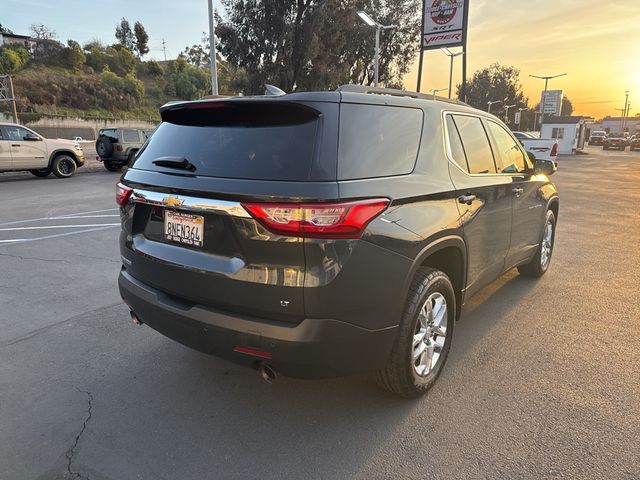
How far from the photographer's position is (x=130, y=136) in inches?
717

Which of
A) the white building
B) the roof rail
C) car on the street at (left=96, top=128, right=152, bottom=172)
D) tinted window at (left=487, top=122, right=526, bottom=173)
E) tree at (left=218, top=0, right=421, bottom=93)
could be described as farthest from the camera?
the white building

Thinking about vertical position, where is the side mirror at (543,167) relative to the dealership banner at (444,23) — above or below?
below

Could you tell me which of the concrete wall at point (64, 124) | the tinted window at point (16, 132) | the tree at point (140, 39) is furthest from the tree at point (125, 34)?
the tinted window at point (16, 132)

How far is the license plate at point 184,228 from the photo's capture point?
247 centimetres

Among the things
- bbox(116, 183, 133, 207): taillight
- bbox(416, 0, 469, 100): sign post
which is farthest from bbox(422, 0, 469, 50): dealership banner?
bbox(116, 183, 133, 207): taillight

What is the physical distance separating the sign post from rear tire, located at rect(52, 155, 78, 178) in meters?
14.9

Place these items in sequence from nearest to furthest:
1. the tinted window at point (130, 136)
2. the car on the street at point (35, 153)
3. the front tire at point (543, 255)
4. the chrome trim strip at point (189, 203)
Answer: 1. the chrome trim strip at point (189, 203)
2. the front tire at point (543, 255)
3. the car on the street at point (35, 153)
4. the tinted window at point (130, 136)

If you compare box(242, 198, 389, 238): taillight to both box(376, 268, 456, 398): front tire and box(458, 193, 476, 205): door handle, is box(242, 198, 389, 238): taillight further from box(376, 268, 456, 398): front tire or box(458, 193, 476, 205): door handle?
box(458, 193, 476, 205): door handle

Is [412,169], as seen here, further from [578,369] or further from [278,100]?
[578,369]

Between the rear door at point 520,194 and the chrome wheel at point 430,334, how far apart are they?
1.41 m

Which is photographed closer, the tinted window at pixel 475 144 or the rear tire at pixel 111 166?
the tinted window at pixel 475 144

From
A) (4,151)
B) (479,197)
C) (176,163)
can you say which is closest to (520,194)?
(479,197)

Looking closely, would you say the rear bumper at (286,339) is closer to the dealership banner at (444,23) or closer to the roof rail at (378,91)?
the roof rail at (378,91)

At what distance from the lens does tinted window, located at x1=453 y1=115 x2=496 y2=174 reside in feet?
11.3
